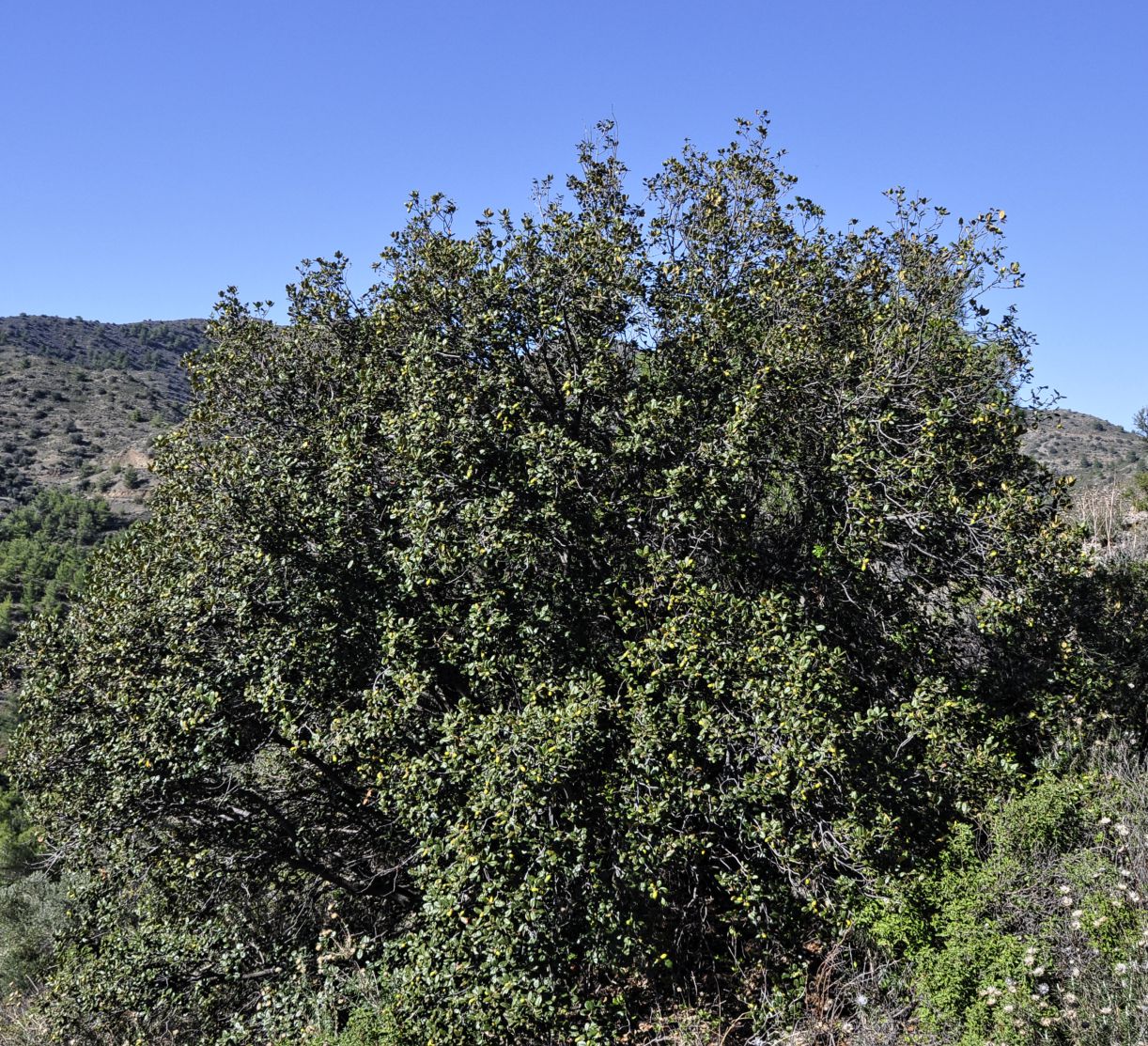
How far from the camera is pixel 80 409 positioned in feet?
197

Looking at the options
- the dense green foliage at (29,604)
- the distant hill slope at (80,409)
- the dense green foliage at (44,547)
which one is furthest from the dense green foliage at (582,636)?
the distant hill slope at (80,409)

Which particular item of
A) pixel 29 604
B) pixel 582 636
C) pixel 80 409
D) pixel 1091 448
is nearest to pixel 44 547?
pixel 29 604

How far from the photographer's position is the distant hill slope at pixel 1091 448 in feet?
121

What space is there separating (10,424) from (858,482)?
61932 mm

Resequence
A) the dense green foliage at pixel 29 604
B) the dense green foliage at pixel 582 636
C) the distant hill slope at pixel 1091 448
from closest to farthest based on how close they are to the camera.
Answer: the dense green foliage at pixel 582 636, the dense green foliage at pixel 29 604, the distant hill slope at pixel 1091 448

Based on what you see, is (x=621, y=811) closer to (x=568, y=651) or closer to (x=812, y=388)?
(x=568, y=651)

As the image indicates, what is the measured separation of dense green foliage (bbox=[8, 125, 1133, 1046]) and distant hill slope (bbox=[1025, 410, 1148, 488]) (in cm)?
2802

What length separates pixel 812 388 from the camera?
8.44 metres

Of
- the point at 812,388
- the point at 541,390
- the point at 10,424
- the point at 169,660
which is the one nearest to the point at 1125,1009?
the point at 812,388

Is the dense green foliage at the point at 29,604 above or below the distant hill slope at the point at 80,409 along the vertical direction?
below

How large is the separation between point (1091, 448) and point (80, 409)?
6438cm

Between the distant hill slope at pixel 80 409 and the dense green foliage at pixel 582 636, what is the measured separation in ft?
115

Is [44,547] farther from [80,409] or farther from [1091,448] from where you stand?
[1091,448]

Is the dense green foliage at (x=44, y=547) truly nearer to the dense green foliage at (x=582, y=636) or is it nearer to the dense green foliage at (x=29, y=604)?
the dense green foliage at (x=29, y=604)
